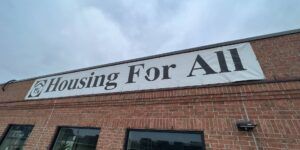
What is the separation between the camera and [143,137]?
3.86 metres

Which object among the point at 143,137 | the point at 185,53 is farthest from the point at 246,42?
the point at 143,137

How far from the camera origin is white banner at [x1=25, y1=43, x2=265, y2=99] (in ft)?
12.4

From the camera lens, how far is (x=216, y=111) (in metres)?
3.45

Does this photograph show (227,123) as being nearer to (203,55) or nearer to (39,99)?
(203,55)

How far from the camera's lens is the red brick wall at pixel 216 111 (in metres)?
2.96

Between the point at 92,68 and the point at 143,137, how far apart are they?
325cm

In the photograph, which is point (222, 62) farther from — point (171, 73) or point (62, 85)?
point (62, 85)

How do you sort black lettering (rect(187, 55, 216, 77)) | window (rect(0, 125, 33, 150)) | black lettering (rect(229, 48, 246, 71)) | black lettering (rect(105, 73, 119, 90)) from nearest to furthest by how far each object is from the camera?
black lettering (rect(229, 48, 246, 71))
black lettering (rect(187, 55, 216, 77))
black lettering (rect(105, 73, 119, 90))
window (rect(0, 125, 33, 150))

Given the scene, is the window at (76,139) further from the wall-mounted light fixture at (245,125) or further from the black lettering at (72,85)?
the wall-mounted light fixture at (245,125)

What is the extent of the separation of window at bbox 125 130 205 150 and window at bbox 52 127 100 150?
3.51 ft

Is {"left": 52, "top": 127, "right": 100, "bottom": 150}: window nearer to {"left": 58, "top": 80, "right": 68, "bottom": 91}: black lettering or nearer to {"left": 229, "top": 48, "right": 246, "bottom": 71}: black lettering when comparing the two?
{"left": 58, "top": 80, "right": 68, "bottom": 91}: black lettering

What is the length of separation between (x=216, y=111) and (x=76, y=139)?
12.2 feet

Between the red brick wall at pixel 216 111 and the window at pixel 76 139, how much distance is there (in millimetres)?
179

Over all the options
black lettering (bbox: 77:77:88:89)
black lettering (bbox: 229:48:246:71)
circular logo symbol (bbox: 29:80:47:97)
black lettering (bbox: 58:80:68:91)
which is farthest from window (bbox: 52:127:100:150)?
black lettering (bbox: 229:48:246:71)
